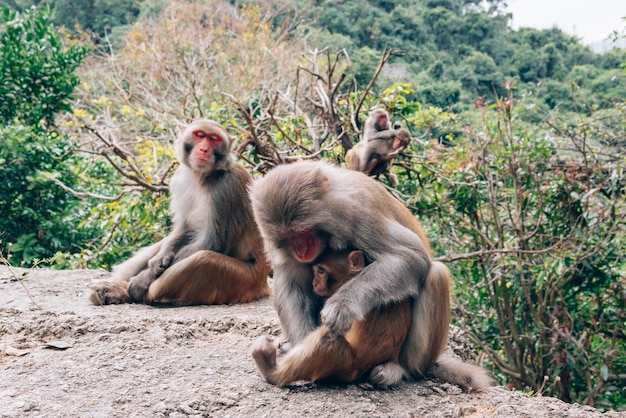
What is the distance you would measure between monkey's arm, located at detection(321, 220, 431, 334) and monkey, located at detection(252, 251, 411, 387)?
0.38ft

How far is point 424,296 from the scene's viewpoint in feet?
10.00

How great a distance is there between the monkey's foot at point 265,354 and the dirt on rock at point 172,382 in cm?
13

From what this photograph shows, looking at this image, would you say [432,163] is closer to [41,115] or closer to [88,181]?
[88,181]

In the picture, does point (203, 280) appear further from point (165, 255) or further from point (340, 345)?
point (340, 345)

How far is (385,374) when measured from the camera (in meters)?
3.10

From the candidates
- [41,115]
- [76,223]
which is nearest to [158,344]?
[76,223]

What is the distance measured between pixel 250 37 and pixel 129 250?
14755mm

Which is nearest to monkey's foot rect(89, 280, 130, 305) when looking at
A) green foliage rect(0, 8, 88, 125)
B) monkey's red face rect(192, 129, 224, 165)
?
monkey's red face rect(192, 129, 224, 165)

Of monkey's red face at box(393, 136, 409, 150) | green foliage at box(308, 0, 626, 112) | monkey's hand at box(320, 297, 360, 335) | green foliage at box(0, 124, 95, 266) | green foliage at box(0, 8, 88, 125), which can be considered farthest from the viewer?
green foliage at box(308, 0, 626, 112)

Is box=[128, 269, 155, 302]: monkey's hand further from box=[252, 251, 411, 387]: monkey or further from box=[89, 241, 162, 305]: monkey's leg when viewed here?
box=[252, 251, 411, 387]: monkey

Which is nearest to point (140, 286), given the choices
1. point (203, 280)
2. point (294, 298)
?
point (203, 280)

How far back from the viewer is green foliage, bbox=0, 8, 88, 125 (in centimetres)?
853

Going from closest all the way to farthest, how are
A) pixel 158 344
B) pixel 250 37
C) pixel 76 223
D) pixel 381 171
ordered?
pixel 158 344
pixel 381 171
pixel 76 223
pixel 250 37

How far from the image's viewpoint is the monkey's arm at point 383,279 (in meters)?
2.75
